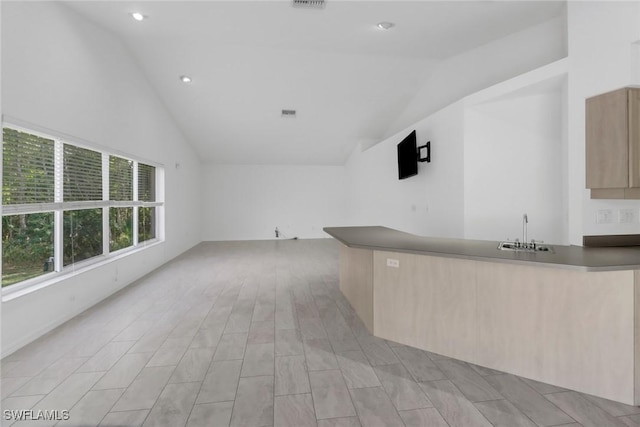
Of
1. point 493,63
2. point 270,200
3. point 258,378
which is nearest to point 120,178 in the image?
point 258,378

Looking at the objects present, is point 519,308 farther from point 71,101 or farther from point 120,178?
point 120,178

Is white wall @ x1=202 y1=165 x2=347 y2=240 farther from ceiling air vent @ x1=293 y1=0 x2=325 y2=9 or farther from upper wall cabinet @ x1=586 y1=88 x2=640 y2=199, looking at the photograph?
upper wall cabinet @ x1=586 y1=88 x2=640 y2=199

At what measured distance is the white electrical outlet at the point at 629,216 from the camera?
2757mm

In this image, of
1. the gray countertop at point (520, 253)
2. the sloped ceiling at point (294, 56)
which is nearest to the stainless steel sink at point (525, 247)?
the gray countertop at point (520, 253)

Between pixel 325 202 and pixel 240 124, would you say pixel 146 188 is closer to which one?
pixel 240 124

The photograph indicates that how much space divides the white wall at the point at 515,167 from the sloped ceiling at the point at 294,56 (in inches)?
41.8

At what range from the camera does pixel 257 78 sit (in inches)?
231

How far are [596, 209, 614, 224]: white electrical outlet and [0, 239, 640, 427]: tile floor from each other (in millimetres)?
1462

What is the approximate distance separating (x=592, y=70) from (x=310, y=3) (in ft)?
8.87

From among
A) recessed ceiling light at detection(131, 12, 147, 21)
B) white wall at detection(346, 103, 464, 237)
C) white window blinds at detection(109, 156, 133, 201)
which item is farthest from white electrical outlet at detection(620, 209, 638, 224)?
white window blinds at detection(109, 156, 133, 201)

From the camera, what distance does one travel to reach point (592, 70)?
2822 mm

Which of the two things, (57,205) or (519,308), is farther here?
(57,205)

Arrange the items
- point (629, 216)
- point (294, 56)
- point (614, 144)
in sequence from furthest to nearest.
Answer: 1. point (294, 56)
2. point (629, 216)
3. point (614, 144)

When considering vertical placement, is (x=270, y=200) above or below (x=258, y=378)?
above
